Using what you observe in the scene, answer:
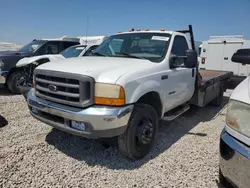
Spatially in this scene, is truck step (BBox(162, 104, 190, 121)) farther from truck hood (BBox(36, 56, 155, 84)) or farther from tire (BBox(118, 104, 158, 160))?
truck hood (BBox(36, 56, 155, 84))

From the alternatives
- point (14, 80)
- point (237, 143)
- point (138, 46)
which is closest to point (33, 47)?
point (14, 80)

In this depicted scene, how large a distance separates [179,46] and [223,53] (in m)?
6.11

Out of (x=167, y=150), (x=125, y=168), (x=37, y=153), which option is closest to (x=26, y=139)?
(x=37, y=153)

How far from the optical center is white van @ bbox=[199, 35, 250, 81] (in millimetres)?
8583

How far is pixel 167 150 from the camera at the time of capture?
3469 millimetres

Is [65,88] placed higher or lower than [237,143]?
higher

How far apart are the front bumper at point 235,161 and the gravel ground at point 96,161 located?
0.77m

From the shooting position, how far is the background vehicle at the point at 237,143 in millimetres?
1811

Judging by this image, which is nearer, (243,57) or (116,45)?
(243,57)

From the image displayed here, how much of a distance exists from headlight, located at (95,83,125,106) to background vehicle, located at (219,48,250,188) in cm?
121

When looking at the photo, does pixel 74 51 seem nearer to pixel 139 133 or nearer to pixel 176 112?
pixel 176 112

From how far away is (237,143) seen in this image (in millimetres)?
1899

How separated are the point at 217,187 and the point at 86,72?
2.19m

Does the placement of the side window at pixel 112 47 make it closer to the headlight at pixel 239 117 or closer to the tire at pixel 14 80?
Result: the headlight at pixel 239 117
